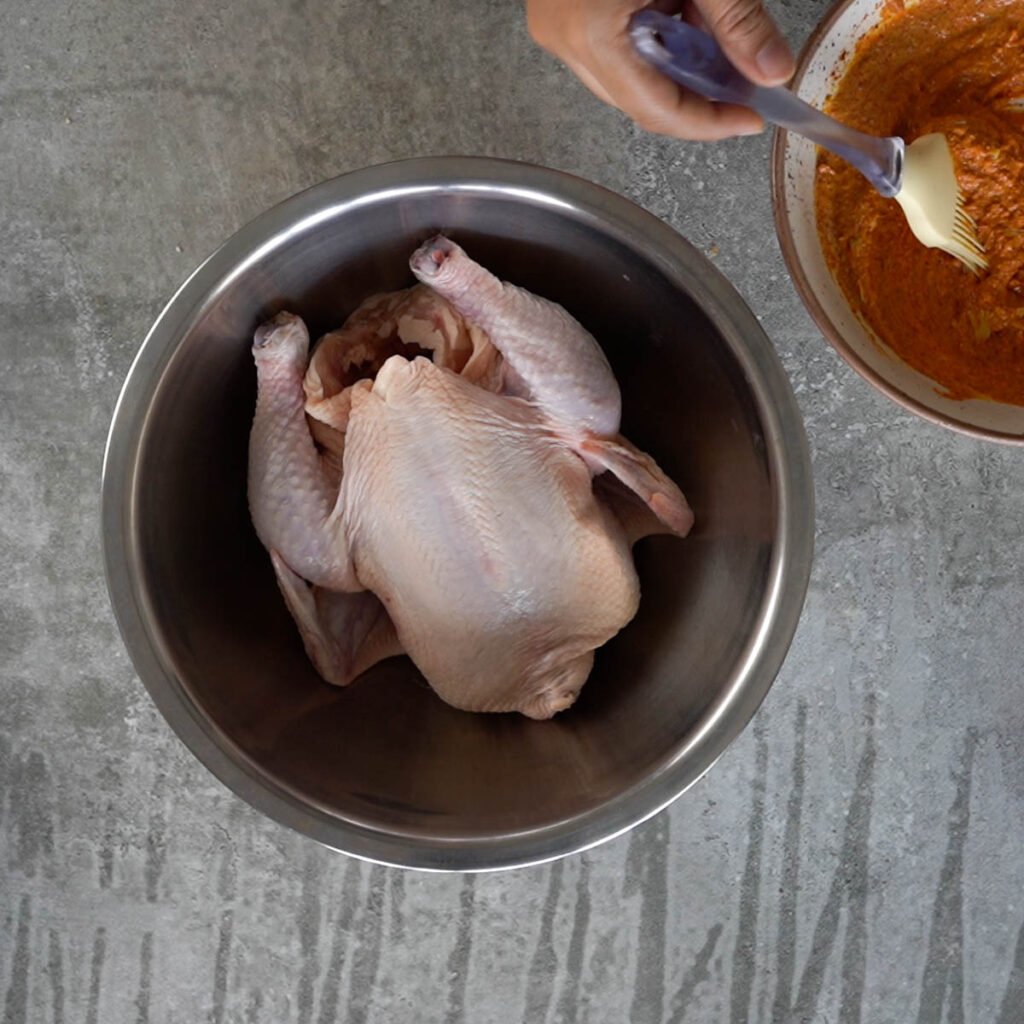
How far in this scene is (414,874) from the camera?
1.21m

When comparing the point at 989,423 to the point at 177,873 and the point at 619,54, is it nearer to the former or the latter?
the point at 619,54

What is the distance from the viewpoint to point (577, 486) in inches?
38.7

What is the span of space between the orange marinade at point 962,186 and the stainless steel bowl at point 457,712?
216mm

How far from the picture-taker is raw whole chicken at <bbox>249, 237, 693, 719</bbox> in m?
0.95

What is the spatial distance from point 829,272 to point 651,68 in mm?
324

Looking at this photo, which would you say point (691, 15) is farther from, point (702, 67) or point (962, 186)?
point (962, 186)

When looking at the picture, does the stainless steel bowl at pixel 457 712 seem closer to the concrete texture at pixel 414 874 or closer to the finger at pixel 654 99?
the finger at pixel 654 99

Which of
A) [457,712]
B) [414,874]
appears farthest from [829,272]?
[414,874]

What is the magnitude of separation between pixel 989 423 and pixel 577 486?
0.38m

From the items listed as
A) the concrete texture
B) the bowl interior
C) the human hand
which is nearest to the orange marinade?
the bowl interior

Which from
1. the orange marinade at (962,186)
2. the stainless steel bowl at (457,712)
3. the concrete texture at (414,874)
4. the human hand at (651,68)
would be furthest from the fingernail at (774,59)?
the concrete texture at (414,874)

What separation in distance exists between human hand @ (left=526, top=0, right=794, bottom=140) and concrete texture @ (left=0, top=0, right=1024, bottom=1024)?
13.6 inches

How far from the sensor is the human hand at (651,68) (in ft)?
2.46

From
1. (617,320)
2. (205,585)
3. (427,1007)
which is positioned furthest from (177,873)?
(617,320)
